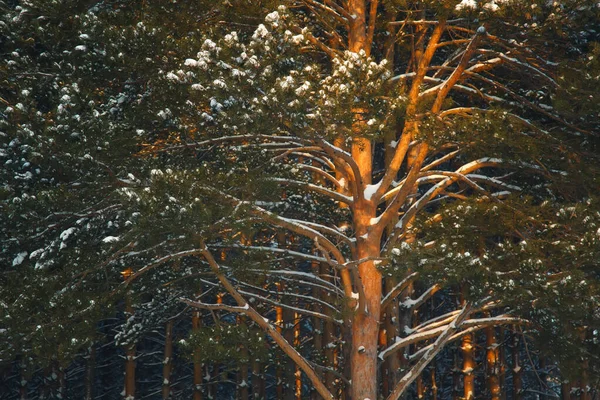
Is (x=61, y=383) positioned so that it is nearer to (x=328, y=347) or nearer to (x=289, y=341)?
(x=289, y=341)

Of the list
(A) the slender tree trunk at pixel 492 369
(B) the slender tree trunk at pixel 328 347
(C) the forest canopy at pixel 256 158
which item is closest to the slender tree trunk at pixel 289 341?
(B) the slender tree trunk at pixel 328 347

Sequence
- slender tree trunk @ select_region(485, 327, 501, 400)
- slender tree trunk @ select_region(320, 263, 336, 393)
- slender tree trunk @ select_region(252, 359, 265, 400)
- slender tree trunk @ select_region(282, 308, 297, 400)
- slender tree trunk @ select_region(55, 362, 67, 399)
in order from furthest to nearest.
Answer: slender tree trunk @ select_region(55, 362, 67, 399), slender tree trunk @ select_region(252, 359, 265, 400), slender tree trunk @ select_region(282, 308, 297, 400), slender tree trunk @ select_region(320, 263, 336, 393), slender tree trunk @ select_region(485, 327, 501, 400)

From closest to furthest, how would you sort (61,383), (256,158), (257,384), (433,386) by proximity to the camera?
(256,158) → (257,384) → (433,386) → (61,383)

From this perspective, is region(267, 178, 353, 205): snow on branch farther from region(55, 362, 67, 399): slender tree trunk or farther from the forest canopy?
region(55, 362, 67, 399): slender tree trunk

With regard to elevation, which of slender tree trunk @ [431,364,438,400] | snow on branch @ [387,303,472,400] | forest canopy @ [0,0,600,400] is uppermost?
forest canopy @ [0,0,600,400]

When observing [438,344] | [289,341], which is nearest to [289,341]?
[289,341]

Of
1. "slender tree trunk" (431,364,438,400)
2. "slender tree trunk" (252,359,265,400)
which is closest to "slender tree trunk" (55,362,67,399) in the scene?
"slender tree trunk" (252,359,265,400)

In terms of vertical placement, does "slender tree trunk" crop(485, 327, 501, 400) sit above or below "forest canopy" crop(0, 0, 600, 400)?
below

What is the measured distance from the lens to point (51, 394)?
19719 mm

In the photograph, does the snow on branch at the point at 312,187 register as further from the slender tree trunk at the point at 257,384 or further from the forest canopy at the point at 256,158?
the slender tree trunk at the point at 257,384

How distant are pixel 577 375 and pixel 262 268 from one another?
13.5 ft

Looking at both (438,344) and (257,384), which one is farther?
(257,384)

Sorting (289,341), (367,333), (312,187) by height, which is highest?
(312,187)

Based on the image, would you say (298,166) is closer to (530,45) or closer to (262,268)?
(262,268)
